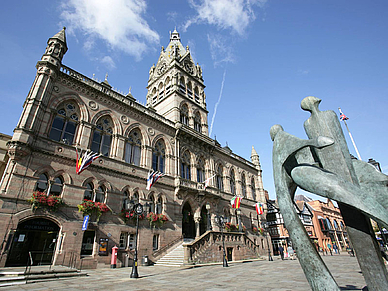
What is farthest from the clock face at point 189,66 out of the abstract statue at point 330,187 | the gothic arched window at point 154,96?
the abstract statue at point 330,187

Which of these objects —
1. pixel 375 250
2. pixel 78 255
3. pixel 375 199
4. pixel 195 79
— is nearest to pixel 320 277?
pixel 375 250

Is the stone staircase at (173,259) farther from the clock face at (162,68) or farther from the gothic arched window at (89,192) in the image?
the clock face at (162,68)

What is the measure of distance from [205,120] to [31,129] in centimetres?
2349

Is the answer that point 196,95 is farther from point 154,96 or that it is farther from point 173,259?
point 173,259

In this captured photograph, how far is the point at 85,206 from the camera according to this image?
15.3 metres

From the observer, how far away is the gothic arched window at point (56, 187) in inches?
586

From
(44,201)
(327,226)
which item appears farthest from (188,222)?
(327,226)

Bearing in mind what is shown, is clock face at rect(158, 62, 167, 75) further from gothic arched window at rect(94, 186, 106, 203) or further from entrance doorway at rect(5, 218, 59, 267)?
entrance doorway at rect(5, 218, 59, 267)

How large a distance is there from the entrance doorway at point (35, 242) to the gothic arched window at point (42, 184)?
1.93 metres

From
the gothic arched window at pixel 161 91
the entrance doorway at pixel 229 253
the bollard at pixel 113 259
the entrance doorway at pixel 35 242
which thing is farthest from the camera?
the gothic arched window at pixel 161 91

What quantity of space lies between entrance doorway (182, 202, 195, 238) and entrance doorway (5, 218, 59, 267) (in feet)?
42.3

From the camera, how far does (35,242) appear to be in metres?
13.9

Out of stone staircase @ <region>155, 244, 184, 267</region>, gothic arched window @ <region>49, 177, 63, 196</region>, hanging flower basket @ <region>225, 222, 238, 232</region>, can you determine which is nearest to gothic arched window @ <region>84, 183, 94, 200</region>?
gothic arched window @ <region>49, 177, 63, 196</region>

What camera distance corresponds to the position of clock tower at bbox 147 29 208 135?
30.7m
